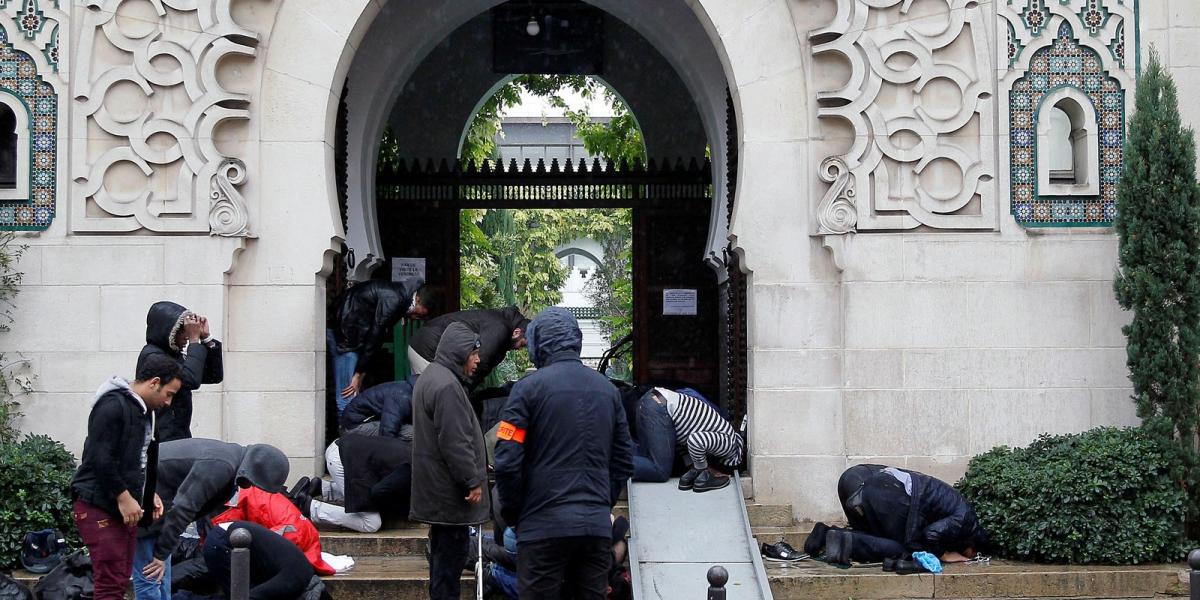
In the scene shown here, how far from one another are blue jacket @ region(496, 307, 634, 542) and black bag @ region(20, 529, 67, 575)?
12.9ft

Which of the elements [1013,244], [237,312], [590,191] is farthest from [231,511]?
[590,191]

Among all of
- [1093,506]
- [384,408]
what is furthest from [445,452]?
[1093,506]

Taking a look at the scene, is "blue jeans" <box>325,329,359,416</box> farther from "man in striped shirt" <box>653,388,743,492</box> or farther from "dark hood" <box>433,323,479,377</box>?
"dark hood" <box>433,323,479,377</box>

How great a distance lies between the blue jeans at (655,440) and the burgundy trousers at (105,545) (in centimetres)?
439

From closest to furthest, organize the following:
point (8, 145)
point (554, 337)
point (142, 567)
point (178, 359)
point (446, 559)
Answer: point (554, 337)
point (142, 567)
point (446, 559)
point (178, 359)
point (8, 145)

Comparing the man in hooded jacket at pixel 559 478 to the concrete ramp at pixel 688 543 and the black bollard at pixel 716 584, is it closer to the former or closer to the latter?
the black bollard at pixel 716 584

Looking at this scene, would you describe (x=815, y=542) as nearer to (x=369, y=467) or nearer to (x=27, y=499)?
(x=369, y=467)

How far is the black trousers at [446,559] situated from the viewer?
7.03 m

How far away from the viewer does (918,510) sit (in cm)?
862

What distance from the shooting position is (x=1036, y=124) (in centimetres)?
973

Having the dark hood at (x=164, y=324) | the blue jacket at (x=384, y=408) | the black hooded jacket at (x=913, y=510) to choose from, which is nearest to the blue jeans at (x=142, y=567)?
the dark hood at (x=164, y=324)

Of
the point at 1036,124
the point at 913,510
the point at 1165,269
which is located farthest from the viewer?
the point at 1036,124

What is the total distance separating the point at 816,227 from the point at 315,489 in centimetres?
447

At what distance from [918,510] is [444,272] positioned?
7.09m
